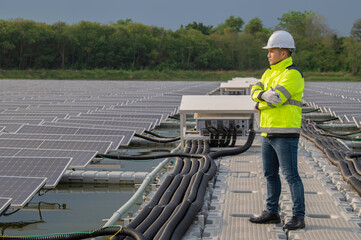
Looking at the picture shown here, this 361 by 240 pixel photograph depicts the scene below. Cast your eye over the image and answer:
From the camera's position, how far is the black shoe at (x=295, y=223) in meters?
6.50

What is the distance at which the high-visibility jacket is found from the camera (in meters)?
6.38

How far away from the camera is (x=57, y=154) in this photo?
1025cm

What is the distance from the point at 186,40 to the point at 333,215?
98.2 m

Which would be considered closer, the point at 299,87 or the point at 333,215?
the point at 299,87

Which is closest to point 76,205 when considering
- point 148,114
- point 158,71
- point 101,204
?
point 101,204

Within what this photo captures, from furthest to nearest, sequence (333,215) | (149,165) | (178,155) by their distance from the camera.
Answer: (149,165) → (178,155) → (333,215)

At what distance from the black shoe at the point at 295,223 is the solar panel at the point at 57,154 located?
A: 4.51 meters

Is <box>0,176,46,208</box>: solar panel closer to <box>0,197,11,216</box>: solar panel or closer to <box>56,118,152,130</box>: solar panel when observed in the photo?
<box>0,197,11,216</box>: solar panel

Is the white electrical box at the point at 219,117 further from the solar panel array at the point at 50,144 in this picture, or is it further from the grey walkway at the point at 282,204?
the grey walkway at the point at 282,204

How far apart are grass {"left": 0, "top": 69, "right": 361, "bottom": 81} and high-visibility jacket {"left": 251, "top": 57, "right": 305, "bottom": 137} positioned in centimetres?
7807

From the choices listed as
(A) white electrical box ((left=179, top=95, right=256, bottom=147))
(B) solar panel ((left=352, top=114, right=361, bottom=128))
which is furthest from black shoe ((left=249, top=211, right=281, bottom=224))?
(B) solar panel ((left=352, top=114, right=361, bottom=128))

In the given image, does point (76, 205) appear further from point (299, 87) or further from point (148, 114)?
point (148, 114)

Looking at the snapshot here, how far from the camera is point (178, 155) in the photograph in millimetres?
11297

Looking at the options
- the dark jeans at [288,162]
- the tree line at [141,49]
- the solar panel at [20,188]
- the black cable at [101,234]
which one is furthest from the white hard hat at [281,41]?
the tree line at [141,49]
